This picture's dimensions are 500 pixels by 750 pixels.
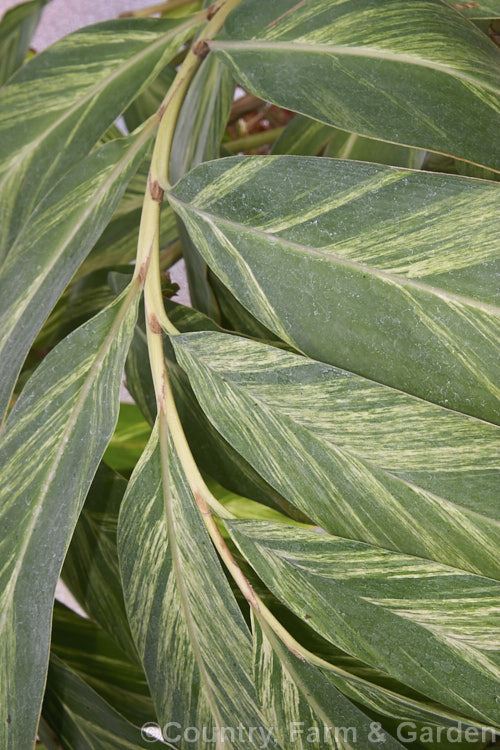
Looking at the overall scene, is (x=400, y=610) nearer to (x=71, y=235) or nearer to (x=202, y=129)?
(x=71, y=235)

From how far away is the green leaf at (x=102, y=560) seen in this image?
586 millimetres

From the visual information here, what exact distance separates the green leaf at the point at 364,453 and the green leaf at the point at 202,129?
8.4 inches

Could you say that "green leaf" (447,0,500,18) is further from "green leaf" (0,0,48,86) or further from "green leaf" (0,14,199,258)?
"green leaf" (0,0,48,86)

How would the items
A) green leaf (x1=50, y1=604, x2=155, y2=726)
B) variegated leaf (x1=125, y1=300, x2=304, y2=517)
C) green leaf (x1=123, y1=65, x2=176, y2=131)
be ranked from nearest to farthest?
variegated leaf (x1=125, y1=300, x2=304, y2=517) < green leaf (x1=50, y1=604, x2=155, y2=726) < green leaf (x1=123, y1=65, x2=176, y2=131)

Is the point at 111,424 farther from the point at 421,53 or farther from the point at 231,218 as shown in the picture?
the point at 421,53

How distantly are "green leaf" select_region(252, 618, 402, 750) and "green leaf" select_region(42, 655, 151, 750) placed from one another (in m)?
0.18

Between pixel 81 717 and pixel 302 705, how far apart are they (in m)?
0.26

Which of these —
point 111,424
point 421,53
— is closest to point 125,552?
point 111,424

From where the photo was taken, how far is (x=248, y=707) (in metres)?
0.38

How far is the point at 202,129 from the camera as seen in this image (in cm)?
58

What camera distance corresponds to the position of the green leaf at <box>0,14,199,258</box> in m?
0.53

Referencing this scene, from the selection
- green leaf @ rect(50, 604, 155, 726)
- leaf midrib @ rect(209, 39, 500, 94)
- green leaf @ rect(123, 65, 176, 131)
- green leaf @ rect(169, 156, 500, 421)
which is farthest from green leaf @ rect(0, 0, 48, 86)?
green leaf @ rect(50, 604, 155, 726)

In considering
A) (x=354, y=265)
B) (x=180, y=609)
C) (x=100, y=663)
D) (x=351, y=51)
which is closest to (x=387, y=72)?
(x=351, y=51)

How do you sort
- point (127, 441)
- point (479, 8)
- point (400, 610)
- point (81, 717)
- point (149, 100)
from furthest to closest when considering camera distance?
point (127, 441)
point (149, 100)
point (81, 717)
point (479, 8)
point (400, 610)
